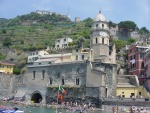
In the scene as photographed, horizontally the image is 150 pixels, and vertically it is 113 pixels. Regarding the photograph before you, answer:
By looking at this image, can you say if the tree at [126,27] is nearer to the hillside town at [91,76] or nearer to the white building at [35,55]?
the hillside town at [91,76]

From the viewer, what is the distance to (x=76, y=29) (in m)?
115

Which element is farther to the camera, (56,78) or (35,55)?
(35,55)

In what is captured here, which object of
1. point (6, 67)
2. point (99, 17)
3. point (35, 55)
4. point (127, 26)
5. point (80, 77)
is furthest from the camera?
point (127, 26)

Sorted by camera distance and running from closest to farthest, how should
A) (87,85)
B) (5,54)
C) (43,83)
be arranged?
1. (87,85)
2. (43,83)
3. (5,54)

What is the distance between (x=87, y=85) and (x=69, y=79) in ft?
14.7

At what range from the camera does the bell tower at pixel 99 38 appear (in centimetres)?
6219

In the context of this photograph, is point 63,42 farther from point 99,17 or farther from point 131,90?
point 131,90

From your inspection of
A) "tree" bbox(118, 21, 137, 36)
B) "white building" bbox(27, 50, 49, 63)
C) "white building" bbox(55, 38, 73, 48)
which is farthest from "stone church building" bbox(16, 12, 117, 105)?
"tree" bbox(118, 21, 137, 36)

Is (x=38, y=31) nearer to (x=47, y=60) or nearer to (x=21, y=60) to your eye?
(x=21, y=60)

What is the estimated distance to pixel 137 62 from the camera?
69.5 metres

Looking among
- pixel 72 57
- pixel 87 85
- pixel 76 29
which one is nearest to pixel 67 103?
pixel 87 85

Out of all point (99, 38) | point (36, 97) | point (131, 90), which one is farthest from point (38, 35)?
point (131, 90)

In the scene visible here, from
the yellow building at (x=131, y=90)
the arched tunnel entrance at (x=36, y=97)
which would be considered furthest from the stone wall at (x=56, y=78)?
the yellow building at (x=131, y=90)

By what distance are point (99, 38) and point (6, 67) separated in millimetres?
29685
